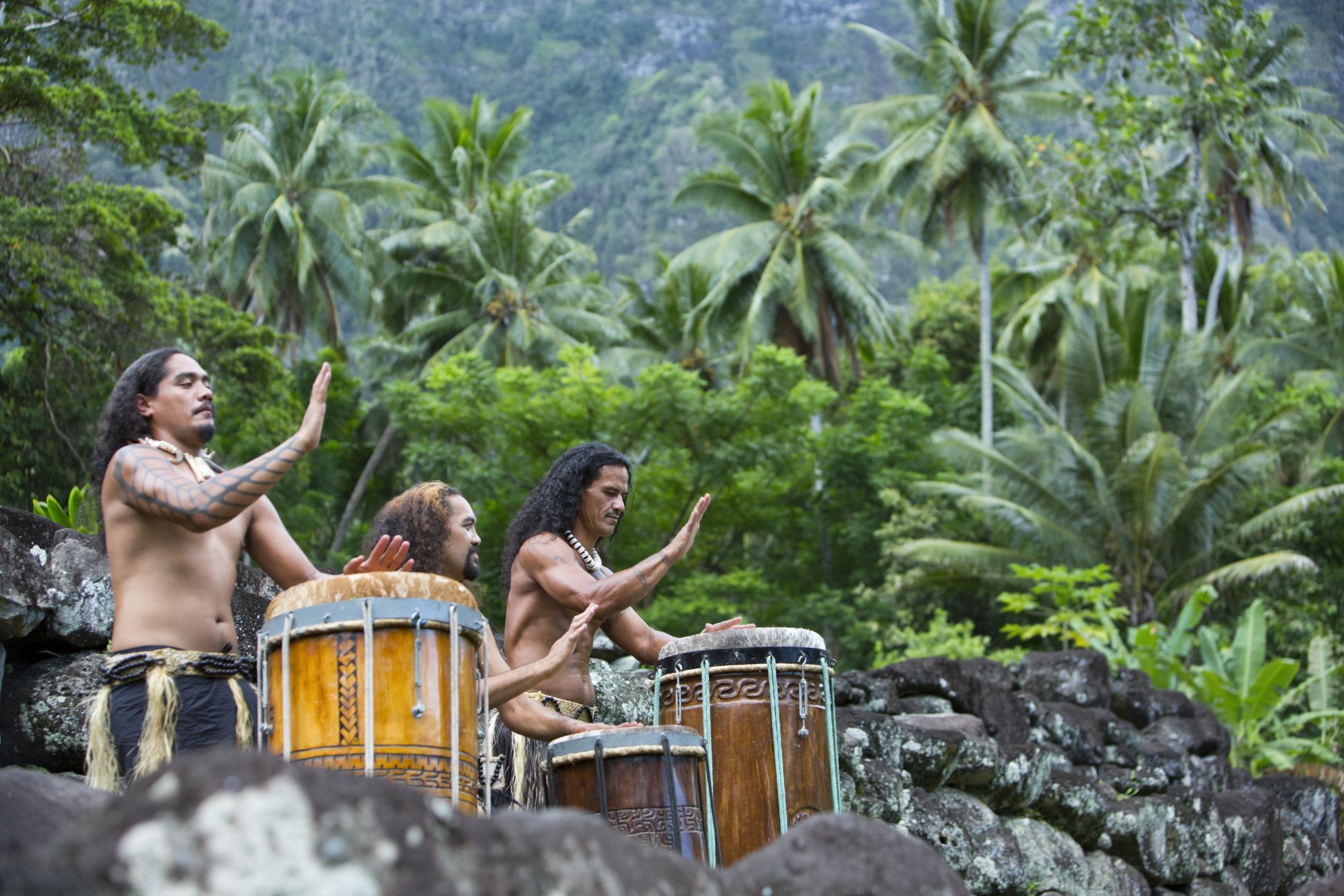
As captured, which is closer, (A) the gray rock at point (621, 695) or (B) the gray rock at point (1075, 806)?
(A) the gray rock at point (621, 695)

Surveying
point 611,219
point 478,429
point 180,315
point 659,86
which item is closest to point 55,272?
point 180,315

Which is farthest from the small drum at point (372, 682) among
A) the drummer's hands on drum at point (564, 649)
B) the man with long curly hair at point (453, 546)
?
the man with long curly hair at point (453, 546)

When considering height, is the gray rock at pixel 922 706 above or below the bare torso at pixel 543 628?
below

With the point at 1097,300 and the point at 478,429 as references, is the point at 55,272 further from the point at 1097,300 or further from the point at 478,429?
the point at 1097,300

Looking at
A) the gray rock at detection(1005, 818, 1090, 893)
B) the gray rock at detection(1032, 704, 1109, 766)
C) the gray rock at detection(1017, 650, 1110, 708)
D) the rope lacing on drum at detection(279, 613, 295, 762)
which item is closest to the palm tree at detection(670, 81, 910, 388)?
the gray rock at detection(1017, 650, 1110, 708)

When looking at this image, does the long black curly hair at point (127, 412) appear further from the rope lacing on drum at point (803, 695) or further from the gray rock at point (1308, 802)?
the gray rock at point (1308, 802)

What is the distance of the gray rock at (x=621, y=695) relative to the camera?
600 cm

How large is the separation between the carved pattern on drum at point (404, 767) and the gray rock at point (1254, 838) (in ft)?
24.5

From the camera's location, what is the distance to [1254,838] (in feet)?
30.5

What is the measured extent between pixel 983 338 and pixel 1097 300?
2.49 meters

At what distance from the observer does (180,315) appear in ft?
51.4

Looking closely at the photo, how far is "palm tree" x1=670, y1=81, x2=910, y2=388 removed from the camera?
30.3 meters

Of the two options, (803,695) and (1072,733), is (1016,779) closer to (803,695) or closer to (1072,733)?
(1072,733)

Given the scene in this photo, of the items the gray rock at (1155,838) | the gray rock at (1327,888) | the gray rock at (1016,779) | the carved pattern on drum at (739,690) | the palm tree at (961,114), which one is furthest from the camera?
the palm tree at (961,114)
